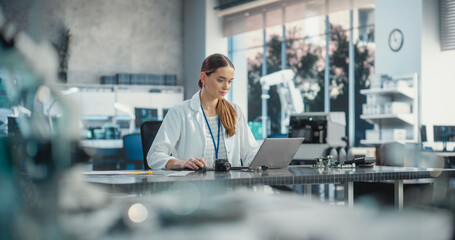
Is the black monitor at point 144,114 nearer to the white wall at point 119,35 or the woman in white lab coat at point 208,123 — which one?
the white wall at point 119,35

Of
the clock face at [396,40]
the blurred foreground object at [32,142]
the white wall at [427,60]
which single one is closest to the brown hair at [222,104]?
the blurred foreground object at [32,142]

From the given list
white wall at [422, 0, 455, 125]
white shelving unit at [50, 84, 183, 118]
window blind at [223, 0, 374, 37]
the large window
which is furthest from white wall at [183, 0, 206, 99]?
white wall at [422, 0, 455, 125]

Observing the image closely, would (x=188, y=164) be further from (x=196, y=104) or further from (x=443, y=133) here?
(x=443, y=133)

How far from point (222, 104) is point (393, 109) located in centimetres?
426

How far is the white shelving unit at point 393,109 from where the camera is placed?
6465 mm

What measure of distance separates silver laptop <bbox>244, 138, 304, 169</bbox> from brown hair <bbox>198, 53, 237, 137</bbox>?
406mm

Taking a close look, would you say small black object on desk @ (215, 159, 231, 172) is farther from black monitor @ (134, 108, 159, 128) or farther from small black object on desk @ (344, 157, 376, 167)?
black monitor @ (134, 108, 159, 128)

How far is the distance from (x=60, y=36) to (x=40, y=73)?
9886 millimetres

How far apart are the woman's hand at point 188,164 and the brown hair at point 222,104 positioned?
0.45m

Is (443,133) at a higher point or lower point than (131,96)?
lower

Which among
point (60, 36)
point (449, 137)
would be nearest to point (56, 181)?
point (449, 137)

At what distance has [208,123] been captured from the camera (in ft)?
8.89

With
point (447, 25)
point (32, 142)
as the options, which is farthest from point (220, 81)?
point (447, 25)

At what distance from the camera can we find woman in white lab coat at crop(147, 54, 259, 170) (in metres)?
2.62
